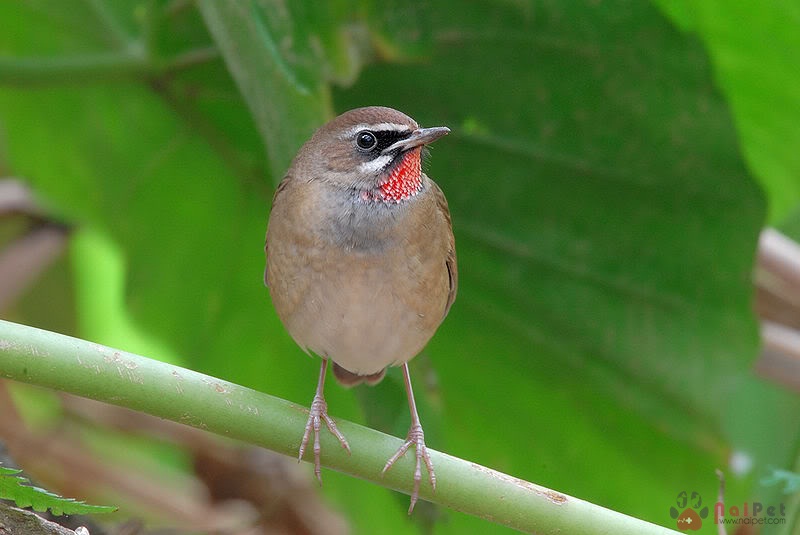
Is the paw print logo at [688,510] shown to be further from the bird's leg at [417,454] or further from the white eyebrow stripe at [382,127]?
the white eyebrow stripe at [382,127]

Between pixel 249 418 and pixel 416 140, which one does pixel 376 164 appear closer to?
pixel 416 140

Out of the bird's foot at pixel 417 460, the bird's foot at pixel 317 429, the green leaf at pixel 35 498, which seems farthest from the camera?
the bird's foot at pixel 317 429

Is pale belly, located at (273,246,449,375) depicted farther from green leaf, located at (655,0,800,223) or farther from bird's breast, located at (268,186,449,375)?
green leaf, located at (655,0,800,223)

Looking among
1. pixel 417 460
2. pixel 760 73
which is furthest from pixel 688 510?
pixel 417 460

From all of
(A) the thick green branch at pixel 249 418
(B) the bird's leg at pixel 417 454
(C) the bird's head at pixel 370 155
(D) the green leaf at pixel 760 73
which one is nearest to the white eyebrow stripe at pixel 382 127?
(C) the bird's head at pixel 370 155

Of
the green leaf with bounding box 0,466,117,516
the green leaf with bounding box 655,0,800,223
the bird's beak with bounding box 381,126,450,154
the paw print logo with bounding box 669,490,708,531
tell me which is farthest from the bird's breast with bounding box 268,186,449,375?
the paw print logo with bounding box 669,490,708,531

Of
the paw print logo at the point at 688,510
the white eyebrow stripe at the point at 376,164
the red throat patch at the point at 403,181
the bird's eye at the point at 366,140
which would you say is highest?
the bird's eye at the point at 366,140

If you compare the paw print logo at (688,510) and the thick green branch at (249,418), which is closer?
the thick green branch at (249,418)
